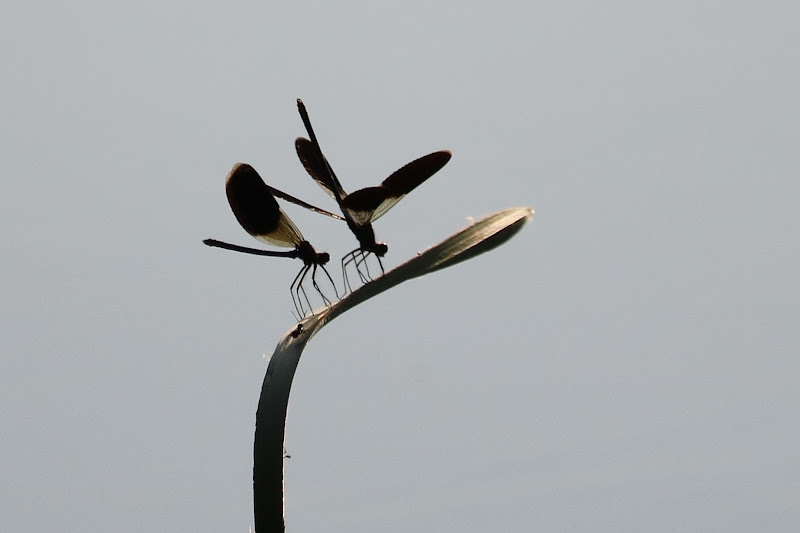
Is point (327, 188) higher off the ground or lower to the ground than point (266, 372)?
higher

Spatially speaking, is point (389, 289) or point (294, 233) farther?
point (294, 233)

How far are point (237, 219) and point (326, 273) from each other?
0.66ft

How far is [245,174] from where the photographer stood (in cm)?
175

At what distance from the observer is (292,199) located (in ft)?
6.60

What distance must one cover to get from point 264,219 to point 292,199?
0.13 m

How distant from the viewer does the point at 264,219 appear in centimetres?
190

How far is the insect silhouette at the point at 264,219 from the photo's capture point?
5.74 feet

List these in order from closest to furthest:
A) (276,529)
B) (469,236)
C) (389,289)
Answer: (276,529), (389,289), (469,236)

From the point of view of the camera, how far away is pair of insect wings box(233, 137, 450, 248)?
69.3 inches

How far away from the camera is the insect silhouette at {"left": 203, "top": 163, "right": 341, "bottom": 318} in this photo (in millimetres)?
1749

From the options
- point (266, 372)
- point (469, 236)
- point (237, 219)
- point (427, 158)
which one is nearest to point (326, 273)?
point (237, 219)

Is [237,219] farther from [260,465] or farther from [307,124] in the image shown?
[260,465]

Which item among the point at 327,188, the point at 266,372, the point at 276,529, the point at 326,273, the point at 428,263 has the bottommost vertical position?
the point at 276,529

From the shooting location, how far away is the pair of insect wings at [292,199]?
1760 mm
